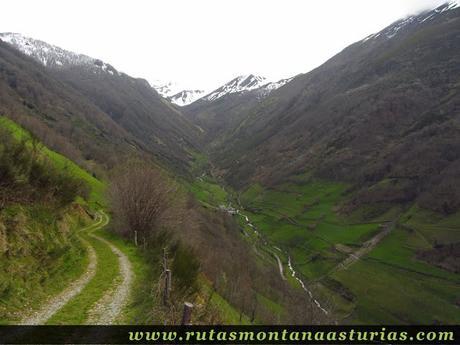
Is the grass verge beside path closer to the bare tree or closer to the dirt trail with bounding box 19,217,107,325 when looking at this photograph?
the dirt trail with bounding box 19,217,107,325

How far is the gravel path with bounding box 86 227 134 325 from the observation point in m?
16.9

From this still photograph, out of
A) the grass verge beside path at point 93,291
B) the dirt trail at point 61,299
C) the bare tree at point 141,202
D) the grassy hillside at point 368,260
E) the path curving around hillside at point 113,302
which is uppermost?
the bare tree at point 141,202

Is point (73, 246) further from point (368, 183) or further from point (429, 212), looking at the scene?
point (368, 183)

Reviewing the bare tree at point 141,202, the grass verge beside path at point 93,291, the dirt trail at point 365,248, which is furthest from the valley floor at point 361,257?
the grass verge beside path at point 93,291

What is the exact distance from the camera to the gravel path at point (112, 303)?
16906 mm

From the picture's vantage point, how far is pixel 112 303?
19062mm

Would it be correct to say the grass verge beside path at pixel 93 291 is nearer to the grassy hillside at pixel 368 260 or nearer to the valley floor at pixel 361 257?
the valley floor at pixel 361 257

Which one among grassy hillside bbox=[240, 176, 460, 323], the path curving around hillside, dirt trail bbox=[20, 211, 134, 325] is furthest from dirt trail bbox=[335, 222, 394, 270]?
the path curving around hillside

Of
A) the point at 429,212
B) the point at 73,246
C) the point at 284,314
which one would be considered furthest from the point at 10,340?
the point at 429,212

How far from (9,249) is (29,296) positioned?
11.1ft

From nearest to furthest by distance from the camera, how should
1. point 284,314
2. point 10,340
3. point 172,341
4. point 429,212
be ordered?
point 10,340 < point 172,341 < point 284,314 < point 429,212

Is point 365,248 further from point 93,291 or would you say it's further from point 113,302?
point 113,302

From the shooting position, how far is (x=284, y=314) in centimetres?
6850

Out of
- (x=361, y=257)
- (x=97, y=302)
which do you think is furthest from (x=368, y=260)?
(x=97, y=302)
